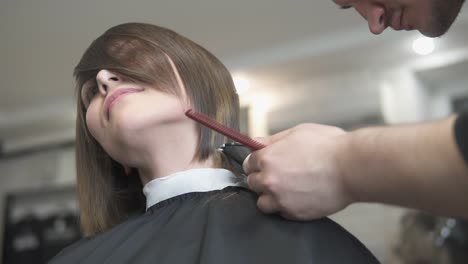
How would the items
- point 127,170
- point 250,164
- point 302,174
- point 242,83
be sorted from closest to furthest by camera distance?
point 302,174, point 250,164, point 127,170, point 242,83

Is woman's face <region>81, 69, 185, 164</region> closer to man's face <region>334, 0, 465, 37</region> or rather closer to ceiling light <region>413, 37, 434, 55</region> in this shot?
man's face <region>334, 0, 465, 37</region>

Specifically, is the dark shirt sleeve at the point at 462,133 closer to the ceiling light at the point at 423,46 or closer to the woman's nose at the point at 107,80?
the woman's nose at the point at 107,80

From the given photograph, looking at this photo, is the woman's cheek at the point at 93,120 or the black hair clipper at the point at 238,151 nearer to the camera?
the black hair clipper at the point at 238,151

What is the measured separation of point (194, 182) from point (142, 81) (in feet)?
0.79

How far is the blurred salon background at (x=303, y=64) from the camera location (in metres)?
2.63

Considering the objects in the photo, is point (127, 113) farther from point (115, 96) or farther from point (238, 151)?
point (238, 151)

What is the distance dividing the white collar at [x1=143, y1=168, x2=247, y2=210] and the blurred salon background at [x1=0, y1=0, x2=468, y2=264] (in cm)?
148

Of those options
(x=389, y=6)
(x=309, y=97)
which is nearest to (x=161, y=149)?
(x=389, y=6)

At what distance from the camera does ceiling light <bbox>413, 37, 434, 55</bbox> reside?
2846 mm

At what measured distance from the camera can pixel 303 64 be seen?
3137 millimetres

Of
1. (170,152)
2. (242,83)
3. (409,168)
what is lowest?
(242,83)

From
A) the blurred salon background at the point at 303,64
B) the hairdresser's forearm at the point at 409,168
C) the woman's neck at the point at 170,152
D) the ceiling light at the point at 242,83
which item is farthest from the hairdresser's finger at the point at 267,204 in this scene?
the ceiling light at the point at 242,83

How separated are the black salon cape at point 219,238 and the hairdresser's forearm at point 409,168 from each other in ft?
0.59

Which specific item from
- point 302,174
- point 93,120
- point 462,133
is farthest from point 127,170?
point 462,133
